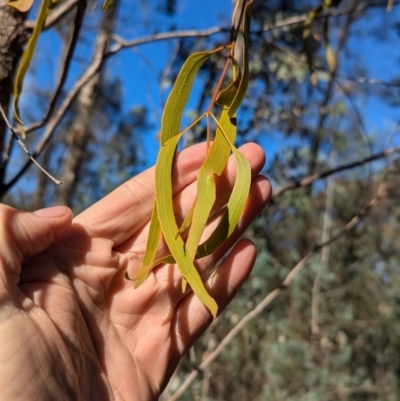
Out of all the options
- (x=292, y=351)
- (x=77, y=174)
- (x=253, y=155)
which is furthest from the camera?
(x=77, y=174)

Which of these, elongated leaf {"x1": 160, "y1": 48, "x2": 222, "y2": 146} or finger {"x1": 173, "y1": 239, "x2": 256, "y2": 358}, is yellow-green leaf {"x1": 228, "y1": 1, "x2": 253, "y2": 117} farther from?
finger {"x1": 173, "y1": 239, "x2": 256, "y2": 358}

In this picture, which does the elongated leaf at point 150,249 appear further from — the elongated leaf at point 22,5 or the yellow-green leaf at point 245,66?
the elongated leaf at point 22,5

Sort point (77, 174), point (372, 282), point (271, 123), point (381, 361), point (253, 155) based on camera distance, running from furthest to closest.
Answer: point (77, 174) < point (372, 282) < point (381, 361) < point (271, 123) < point (253, 155)

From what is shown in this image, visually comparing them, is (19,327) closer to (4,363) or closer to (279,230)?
(4,363)

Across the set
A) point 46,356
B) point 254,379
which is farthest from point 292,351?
point 46,356

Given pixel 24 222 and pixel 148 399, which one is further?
pixel 148 399

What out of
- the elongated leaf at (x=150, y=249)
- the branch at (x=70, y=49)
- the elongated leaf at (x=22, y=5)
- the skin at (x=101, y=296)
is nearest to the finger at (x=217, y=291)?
the skin at (x=101, y=296)

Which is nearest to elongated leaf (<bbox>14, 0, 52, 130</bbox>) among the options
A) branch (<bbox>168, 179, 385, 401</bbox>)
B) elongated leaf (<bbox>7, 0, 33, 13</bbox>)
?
elongated leaf (<bbox>7, 0, 33, 13</bbox>)

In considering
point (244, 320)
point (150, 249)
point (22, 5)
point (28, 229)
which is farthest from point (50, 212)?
point (244, 320)

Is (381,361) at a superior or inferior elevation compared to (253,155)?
inferior

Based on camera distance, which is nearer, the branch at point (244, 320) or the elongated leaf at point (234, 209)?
the elongated leaf at point (234, 209)
